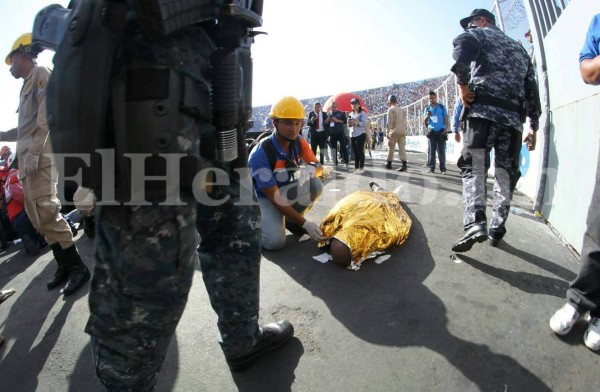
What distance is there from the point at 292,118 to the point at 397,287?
1591mm

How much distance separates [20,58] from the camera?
2.19 m

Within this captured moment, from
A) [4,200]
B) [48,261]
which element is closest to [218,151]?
[48,261]

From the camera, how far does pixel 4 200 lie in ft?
14.3

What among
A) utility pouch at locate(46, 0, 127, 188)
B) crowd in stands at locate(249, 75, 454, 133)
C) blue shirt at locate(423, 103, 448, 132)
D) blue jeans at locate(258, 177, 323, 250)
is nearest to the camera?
utility pouch at locate(46, 0, 127, 188)

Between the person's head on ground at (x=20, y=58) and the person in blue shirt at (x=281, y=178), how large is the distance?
1.68m

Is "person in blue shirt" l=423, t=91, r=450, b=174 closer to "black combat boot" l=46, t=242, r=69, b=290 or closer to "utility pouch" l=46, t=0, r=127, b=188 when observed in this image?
"black combat boot" l=46, t=242, r=69, b=290

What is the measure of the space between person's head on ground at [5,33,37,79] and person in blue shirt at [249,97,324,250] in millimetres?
1676

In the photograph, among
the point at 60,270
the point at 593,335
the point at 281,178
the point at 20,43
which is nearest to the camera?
the point at 593,335

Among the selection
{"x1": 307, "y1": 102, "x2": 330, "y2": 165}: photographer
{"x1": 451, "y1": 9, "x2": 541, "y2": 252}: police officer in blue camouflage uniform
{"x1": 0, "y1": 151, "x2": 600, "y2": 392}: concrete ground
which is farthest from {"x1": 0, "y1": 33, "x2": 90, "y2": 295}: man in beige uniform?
{"x1": 307, "y1": 102, "x2": 330, "y2": 165}: photographer

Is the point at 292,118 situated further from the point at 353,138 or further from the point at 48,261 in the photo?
the point at 353,138

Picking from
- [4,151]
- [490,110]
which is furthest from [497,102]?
[4,151]

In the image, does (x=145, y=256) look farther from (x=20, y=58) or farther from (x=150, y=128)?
(x=20, y=58)

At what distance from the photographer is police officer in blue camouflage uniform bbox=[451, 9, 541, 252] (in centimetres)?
229

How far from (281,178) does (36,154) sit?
1.80 meters
